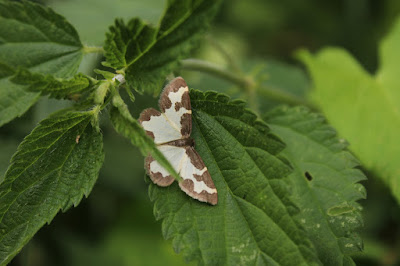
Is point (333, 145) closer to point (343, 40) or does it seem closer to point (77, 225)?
point (77, 225)

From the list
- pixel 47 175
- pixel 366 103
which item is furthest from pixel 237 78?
pixel 47 175

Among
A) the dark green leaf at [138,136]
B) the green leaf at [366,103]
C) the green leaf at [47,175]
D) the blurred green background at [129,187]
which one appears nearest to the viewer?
the dark green leaf at [138,136]

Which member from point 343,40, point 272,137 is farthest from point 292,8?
point 272,137

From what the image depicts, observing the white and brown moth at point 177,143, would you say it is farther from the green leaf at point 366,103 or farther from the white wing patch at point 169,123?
the green leaf at point 366,103

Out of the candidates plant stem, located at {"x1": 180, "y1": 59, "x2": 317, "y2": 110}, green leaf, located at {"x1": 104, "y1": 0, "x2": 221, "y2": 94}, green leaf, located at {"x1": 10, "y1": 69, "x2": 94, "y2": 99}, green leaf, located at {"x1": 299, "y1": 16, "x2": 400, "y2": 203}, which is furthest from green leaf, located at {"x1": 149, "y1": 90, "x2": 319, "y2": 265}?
green leaf, located at {"x1": 299, "y1": 16, "x2": 400, "y2": 203}

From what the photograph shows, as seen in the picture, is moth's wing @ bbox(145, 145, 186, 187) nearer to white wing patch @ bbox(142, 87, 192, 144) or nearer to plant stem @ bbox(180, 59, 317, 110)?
white wing patch @ bbox(142, 87, 192, 144)

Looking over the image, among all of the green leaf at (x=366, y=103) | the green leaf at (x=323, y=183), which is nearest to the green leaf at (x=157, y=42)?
the green leaf at (x=323, y=183)
